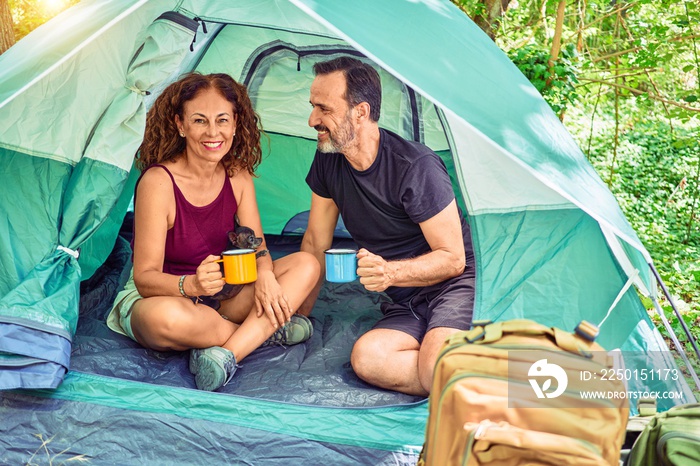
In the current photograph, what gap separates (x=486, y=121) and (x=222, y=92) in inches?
34.3

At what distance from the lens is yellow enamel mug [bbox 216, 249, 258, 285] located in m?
2.08

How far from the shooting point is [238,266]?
208 centimetres

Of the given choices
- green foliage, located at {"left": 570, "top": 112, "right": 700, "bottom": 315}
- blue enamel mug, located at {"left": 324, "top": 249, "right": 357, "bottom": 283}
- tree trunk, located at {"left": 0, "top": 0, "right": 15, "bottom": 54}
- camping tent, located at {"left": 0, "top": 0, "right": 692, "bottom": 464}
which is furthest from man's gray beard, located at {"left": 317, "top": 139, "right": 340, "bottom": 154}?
green foliage, located at {"left": 570, "top": 112, "right": 700, "bottom": 315}

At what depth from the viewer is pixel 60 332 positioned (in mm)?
2102

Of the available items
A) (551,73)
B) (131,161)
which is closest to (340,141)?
(131,161)

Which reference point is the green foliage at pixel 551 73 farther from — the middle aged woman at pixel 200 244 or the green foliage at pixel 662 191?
the middle aged woman at pixel 200 244

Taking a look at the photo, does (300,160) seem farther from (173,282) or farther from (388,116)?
(173,282)

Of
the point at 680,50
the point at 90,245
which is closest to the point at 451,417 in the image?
the point at 90,245

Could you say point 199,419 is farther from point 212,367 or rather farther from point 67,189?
point 67,189

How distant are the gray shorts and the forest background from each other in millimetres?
1074

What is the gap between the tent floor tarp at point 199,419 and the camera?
1.90 metres

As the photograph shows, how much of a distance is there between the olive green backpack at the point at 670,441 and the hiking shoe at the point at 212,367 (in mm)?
1096

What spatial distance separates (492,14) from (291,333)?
2.87 meters

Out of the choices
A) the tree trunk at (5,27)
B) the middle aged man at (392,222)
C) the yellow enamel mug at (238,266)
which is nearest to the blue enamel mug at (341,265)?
the middle aged man at (392,222)
